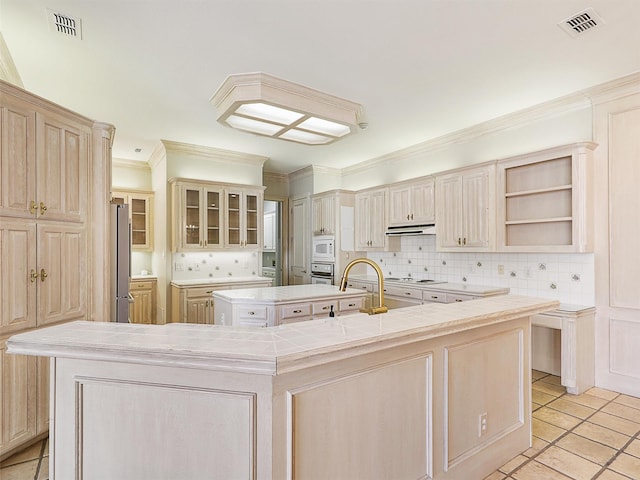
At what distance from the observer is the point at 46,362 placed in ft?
7.65

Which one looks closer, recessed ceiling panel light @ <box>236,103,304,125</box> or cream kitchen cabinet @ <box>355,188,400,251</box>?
recessed ceiling panel light @ <box>236,103,304,125</box>

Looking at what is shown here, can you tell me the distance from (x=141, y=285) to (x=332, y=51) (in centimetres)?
453

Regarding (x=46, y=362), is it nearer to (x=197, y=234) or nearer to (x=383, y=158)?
(x=197, y=234)

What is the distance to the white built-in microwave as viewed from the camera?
6.02m

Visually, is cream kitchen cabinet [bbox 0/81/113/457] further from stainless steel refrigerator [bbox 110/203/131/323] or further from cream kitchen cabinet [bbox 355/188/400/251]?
cream kitchen cabinet [bbox 355/188/400/251]

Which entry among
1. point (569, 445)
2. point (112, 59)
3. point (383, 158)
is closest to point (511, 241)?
point (569, 445)

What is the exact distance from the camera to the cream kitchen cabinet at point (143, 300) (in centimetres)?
534

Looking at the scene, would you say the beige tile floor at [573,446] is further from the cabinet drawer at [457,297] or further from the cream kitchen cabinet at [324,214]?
the cream kitchen cabinet at [324,214]

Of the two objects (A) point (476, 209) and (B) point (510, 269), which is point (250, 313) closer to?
(A) point (476, 209)

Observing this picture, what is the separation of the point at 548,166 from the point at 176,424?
4.05 meters

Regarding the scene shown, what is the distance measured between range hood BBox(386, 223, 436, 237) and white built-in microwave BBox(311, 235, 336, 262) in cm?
107

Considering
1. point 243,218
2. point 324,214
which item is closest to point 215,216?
point 243,218

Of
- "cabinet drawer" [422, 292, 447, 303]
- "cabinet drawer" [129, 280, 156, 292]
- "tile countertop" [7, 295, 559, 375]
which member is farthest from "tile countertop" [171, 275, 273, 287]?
"tile countertop" [7, 295, 559, 375]

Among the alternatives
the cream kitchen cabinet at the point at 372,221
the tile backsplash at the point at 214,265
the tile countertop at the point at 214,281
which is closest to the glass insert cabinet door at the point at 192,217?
the tile backsplash at the point at 214,265
